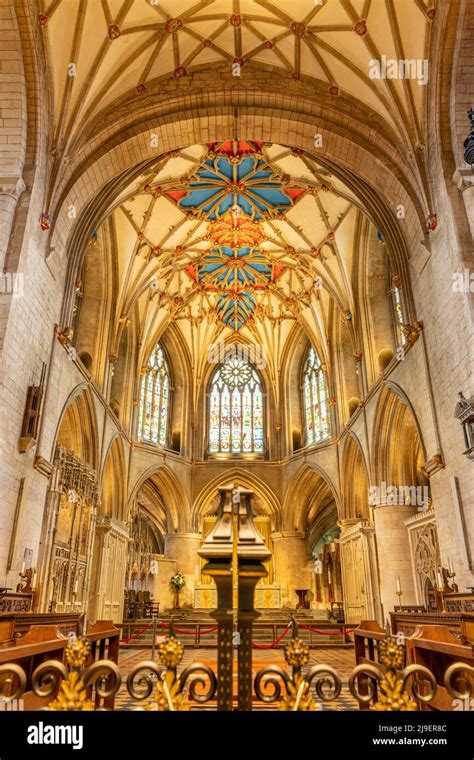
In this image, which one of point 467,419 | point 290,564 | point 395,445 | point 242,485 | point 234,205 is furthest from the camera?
point 242,485

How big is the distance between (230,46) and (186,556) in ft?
62.4

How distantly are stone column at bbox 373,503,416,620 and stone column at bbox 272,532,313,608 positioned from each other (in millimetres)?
8337

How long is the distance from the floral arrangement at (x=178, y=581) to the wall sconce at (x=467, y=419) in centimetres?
1673

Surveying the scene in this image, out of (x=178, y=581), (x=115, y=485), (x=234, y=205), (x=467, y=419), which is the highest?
(x=234, y=205)

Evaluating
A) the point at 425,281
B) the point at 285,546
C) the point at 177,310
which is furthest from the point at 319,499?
the point at 425,281

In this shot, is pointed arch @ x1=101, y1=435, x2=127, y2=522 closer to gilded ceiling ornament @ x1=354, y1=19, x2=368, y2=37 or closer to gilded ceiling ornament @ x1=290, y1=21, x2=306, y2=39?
gilded ceiling ornament @ x1=290, y1=21, x2=306, y2=39

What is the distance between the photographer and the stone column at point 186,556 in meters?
22.8

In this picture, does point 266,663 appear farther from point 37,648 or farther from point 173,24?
point 173,24

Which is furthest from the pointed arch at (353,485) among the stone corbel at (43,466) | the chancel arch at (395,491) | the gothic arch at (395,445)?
the stone corbel at (43,466)

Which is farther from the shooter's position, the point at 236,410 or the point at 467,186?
the point at 236,410

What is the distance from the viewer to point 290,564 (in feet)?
76.1

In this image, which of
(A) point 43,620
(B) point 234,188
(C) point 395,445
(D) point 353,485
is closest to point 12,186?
(A) point 43,620

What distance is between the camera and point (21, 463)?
9.70 meters
